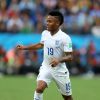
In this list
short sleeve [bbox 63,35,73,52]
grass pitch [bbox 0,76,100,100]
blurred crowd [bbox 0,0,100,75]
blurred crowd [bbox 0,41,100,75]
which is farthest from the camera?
blurred crowd [bbox 0,0,100,75]

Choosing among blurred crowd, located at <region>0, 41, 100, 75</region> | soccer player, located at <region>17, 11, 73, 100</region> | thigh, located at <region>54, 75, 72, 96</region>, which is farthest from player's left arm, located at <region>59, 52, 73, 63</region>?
blurred crowd, located at <region>0, 41, 100, 75</region>

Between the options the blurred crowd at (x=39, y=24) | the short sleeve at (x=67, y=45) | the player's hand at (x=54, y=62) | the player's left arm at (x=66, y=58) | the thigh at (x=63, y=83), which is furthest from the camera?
the blurred crowd at (x=39, y=24)

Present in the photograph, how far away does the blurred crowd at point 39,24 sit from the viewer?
23.2 metres

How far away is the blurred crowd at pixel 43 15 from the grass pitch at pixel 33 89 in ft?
10.5

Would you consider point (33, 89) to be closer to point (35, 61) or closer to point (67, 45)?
point (35, 61)

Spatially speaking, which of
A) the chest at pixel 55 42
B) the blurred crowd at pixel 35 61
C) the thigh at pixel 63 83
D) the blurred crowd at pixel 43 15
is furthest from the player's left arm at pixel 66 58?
the blurred crowd at pixel 43 15

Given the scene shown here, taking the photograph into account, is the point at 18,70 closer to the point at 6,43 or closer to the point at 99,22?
the point at 6,43

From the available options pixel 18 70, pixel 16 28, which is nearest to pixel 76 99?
pixel 18 70

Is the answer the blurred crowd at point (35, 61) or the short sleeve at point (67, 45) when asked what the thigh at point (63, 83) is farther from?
the blurred crowd at point (35, 61)

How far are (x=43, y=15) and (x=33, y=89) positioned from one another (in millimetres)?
8536

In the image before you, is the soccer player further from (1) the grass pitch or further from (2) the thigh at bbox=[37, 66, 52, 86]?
(1) the grass pitch

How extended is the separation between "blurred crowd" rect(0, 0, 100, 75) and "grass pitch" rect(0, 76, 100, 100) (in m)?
1.24

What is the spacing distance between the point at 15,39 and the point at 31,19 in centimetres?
172

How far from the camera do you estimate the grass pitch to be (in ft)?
49.4
